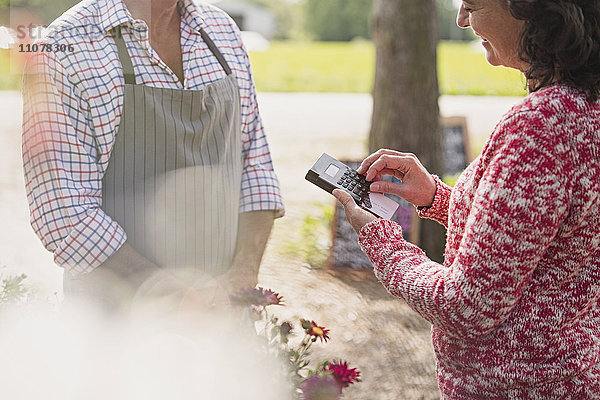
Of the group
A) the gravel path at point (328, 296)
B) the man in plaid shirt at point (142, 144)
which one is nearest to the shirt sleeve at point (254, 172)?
the man in plaid shirt at point (142, 144)

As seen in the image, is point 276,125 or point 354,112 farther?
point 354,112

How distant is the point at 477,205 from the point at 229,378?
737mm

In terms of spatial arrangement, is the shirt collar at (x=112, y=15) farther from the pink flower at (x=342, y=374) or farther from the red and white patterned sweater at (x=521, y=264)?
the pink flower at (x=342, y=374)

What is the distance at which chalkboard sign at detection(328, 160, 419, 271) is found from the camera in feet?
15.7

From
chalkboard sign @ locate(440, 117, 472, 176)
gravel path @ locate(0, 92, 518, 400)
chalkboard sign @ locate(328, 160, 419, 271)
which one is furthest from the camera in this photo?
chalkboard sign @ locate(440, 117, 472, 176)

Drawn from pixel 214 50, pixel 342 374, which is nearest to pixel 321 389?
pixel 342 374

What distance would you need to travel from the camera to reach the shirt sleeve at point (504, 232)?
117 centimetres

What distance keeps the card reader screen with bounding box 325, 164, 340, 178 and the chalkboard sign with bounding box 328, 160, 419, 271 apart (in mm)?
3131

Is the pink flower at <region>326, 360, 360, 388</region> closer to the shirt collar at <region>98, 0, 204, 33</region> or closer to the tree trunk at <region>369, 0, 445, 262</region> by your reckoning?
the shirt collar at <region>98, 0, 204, 33</region>

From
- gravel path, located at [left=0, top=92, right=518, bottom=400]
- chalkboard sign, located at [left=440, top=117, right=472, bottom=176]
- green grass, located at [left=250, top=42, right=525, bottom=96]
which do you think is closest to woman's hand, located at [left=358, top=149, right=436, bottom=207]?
gravel path, located at [left=0, top=92, right=518, bottom=400]

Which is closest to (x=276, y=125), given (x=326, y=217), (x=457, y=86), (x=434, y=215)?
(x=326, y=217)

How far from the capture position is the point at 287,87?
18.9 m

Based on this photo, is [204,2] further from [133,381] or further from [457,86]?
[457,86]

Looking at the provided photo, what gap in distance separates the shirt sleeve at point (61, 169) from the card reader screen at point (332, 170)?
0.55m
